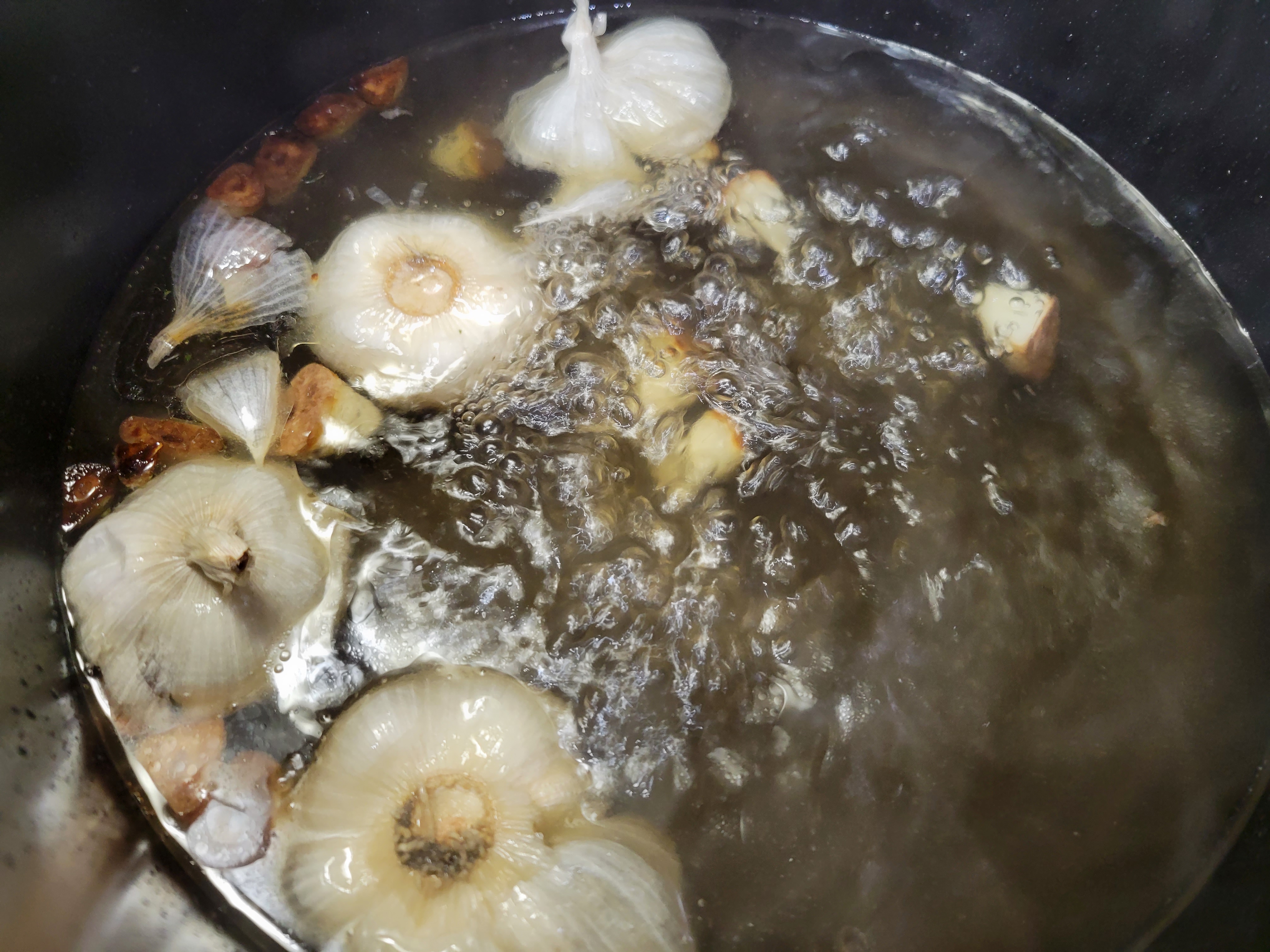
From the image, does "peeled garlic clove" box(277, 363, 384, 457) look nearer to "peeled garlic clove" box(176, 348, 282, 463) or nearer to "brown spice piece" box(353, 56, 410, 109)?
"peeled garlic clove" box(176, 348, 282, 463)

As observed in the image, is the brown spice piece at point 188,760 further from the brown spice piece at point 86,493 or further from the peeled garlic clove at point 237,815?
the brown spice piece at point 86,493

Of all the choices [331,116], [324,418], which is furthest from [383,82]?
[324,418]

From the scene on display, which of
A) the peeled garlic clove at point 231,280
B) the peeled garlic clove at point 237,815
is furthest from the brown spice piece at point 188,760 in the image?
the peeled garlic clove at point 231,280

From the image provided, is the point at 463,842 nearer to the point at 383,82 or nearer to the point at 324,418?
the point at 324,418

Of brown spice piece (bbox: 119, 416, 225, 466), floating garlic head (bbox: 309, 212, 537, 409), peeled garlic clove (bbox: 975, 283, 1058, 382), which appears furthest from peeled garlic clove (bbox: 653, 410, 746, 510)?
brown spice piece (bbox: 119, 416, 225, 466)

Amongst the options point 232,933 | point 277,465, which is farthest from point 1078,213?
point 232,933
